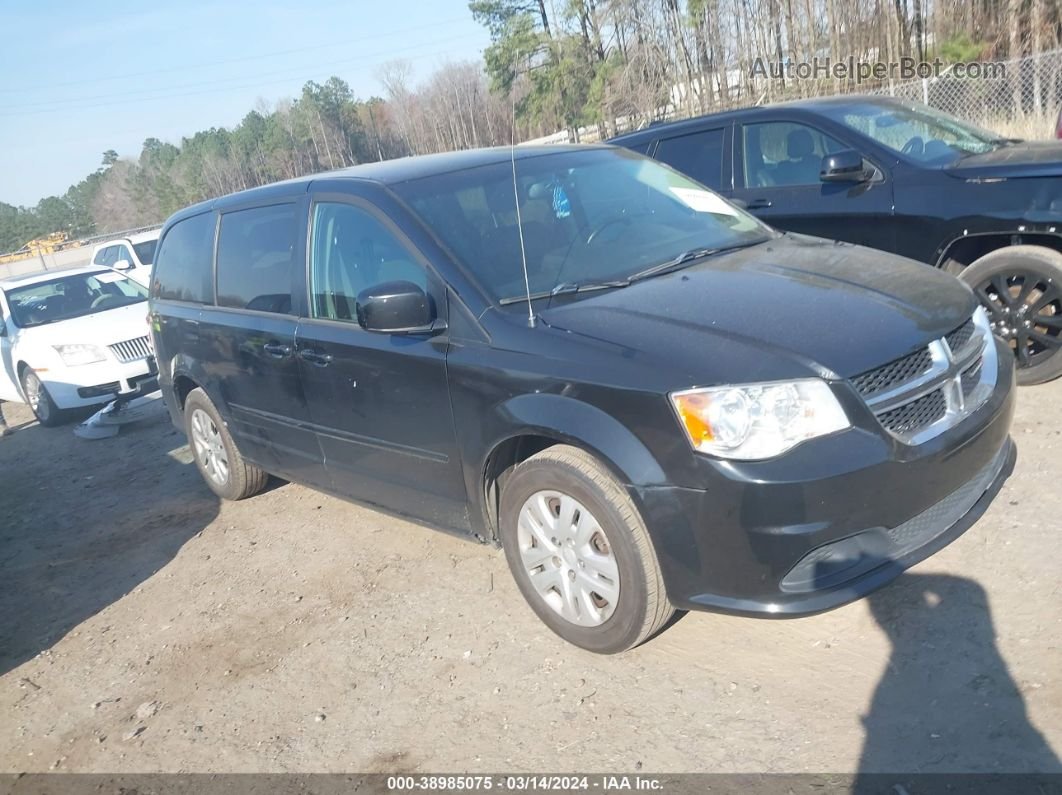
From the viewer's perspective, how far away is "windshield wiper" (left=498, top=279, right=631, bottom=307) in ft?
11.8

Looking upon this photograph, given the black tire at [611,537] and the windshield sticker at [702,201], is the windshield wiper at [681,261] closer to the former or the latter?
the windshield sticker at [702,201]

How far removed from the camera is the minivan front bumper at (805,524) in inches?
111

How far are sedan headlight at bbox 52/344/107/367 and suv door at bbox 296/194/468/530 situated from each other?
5.80 m

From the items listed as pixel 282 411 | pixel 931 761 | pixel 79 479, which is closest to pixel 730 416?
pixel 931 761

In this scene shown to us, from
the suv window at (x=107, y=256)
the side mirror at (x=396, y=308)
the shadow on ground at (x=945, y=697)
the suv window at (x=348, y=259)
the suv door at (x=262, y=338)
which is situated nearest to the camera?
the shadow on ground at (x=945, y=697)

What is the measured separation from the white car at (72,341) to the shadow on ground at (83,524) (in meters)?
0.73

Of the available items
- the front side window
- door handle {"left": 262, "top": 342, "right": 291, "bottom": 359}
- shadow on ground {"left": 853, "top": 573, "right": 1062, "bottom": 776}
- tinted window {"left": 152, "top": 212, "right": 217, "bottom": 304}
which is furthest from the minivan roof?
the front side window

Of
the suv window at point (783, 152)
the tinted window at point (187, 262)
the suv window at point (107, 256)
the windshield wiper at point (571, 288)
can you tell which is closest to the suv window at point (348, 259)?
the windshield wiper at point (571, 288)

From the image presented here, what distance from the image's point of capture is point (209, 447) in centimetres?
595

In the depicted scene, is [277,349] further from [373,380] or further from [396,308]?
[396,308]

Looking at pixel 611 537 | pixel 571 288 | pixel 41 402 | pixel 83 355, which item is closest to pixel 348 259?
pixel 571 288

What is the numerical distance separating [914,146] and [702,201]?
205cm

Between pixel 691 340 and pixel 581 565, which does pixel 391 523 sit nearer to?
pixel 581 565

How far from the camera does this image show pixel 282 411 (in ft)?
15.7
